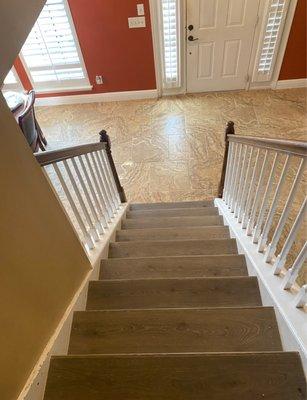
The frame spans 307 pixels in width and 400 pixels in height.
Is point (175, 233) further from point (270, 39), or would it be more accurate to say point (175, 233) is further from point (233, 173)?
point (270, 39)

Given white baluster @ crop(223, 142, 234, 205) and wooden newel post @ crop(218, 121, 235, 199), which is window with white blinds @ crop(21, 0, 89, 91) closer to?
wooden newel post @ crop(218, 121, 235, 199)

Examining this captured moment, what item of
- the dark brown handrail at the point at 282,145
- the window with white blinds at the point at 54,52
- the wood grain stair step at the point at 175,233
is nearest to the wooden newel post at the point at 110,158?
the wood grain stair step at the point at 175,233

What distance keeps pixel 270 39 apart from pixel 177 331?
15.3 ft

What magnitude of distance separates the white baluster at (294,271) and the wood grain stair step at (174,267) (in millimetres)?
450

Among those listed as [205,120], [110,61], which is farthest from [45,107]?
[205,120]

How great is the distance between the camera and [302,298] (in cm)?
113

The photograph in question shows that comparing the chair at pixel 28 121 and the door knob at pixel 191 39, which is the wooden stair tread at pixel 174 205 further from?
the door knob at pixel 191 39

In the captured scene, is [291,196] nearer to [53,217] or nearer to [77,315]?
[53,217]

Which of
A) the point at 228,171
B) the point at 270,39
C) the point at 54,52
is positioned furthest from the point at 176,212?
the point at 54,52

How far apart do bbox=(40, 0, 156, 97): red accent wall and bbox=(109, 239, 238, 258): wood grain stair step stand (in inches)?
144

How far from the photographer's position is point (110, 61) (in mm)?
4602

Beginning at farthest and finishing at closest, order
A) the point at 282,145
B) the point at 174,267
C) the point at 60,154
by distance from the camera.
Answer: the point at 174,267 → the point at 60,154 → the point at 282,145

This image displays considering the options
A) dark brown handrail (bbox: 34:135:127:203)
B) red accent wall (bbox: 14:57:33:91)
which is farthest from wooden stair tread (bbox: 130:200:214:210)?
red accent wall (bbox: 14:57:33:91)

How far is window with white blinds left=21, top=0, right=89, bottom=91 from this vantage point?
4.08 meters
